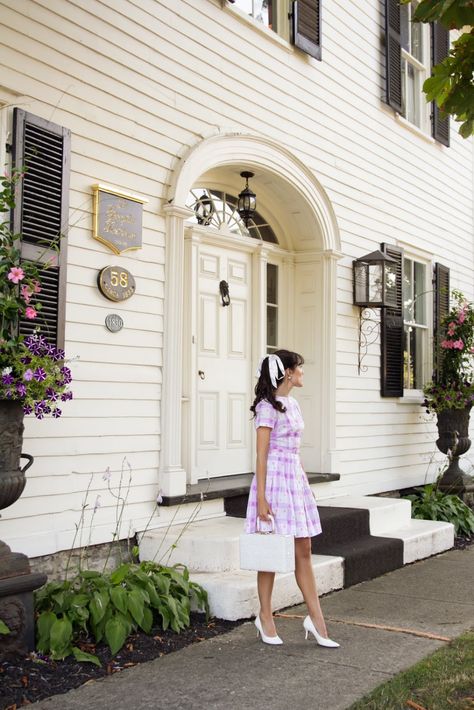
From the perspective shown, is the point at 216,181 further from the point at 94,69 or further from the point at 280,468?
the point at 280,468

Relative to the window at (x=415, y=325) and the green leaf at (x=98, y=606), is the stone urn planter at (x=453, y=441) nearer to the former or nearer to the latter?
the window at (x=415, y=325)

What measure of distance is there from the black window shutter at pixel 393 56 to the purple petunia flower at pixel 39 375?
6225 mm

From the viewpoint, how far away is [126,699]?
3.69 m

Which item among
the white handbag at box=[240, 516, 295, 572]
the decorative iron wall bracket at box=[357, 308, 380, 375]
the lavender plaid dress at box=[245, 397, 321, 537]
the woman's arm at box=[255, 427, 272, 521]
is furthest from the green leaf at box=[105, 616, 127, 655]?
the decorative iron wall bracket at box=[357, 308, 380, 375]

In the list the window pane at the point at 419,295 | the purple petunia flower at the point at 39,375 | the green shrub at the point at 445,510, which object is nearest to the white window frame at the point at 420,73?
the window pane at the point at 419,295

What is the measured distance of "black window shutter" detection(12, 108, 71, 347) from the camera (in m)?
4.81

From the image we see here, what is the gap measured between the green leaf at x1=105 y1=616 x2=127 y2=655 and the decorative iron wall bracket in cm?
452

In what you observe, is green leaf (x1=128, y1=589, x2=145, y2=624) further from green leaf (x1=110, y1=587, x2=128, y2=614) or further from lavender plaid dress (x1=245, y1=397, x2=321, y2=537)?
lavender plaid dress (x1=245, y1=397, x2=321, y2=537)

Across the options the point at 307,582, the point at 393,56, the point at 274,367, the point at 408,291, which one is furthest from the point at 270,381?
the point at 393,56

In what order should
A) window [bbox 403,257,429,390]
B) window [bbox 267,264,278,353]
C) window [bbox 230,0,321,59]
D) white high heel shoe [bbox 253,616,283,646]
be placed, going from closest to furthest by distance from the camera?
white high heel shoe [bbox 253,616,283,646], window [bbox 230,0,321,59], window [bbox 267,264,278,353], window [bbox 403,257,429,390]

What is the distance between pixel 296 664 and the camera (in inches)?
165

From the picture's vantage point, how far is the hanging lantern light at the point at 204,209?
7020 millimetres

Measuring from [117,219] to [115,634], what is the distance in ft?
8.85

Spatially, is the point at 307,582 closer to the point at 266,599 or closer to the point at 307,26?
the point at 266,599
